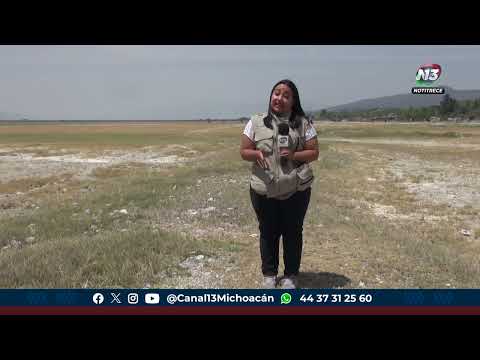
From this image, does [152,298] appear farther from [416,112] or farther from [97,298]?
[416,112]

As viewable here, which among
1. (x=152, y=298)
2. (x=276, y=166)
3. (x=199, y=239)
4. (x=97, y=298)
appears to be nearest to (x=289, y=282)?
(x=276, y=166)

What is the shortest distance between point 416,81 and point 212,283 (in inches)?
123

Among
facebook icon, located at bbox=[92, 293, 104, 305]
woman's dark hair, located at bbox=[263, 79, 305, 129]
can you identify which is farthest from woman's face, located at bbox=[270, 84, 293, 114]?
facebook icon, located at bbox=[92, 293, 104, 305]

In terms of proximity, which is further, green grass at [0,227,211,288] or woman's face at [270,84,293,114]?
green grass at [0,227,211,288]

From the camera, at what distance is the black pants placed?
333 cm

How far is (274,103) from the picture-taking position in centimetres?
313

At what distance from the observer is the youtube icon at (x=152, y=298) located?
2.77 m

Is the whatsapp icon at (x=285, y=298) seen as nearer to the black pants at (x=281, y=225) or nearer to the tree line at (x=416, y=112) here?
the black pants at (x=281, y=225)

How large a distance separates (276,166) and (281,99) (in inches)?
24.0

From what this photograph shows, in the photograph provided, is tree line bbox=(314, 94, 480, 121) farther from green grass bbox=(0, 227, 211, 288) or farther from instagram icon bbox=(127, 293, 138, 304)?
green grass bbox=(0, 227, 211, 288)

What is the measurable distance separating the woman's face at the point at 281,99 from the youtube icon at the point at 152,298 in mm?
1915

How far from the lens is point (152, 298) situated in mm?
2771

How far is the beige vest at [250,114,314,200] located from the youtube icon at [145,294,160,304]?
1.30 meters
